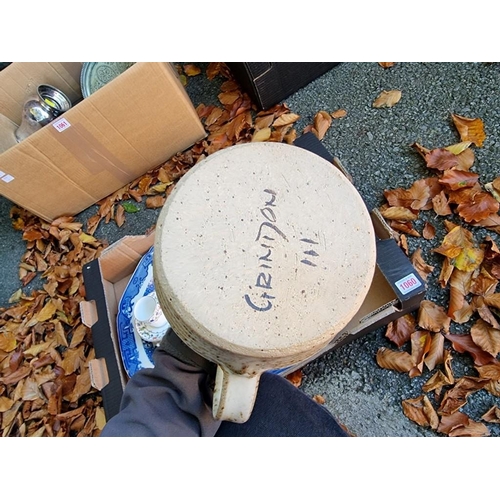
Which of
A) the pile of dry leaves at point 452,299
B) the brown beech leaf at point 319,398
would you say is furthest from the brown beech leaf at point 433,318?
the brown beech leaf at point 319,398

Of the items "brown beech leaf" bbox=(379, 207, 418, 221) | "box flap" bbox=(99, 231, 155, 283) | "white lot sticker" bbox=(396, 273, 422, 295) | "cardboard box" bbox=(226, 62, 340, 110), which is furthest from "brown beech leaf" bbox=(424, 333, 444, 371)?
"cardboard box" bbox=(226, 62, 340, 110)

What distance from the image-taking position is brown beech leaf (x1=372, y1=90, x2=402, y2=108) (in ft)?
6.82

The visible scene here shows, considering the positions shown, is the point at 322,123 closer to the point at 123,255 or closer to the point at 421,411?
the point at 123,255

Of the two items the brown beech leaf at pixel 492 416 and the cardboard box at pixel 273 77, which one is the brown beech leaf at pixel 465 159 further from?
the brown beech leaf at pixel 492 416

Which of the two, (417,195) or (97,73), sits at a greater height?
(97,73)

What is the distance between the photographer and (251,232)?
2.70 feet

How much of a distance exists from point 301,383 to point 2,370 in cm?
130

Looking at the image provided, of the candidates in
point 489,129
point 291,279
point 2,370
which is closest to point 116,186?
point 2,370

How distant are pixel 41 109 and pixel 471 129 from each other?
195 cm

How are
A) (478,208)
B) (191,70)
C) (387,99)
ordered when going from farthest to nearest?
(191,70) → (387,99) → (478,208)

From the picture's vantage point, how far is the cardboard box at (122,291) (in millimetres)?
1424

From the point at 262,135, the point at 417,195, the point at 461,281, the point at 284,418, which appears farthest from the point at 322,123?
the point at 284,418

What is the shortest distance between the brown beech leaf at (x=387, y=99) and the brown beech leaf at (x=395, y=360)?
116cm

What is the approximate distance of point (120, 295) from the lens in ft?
6.15
